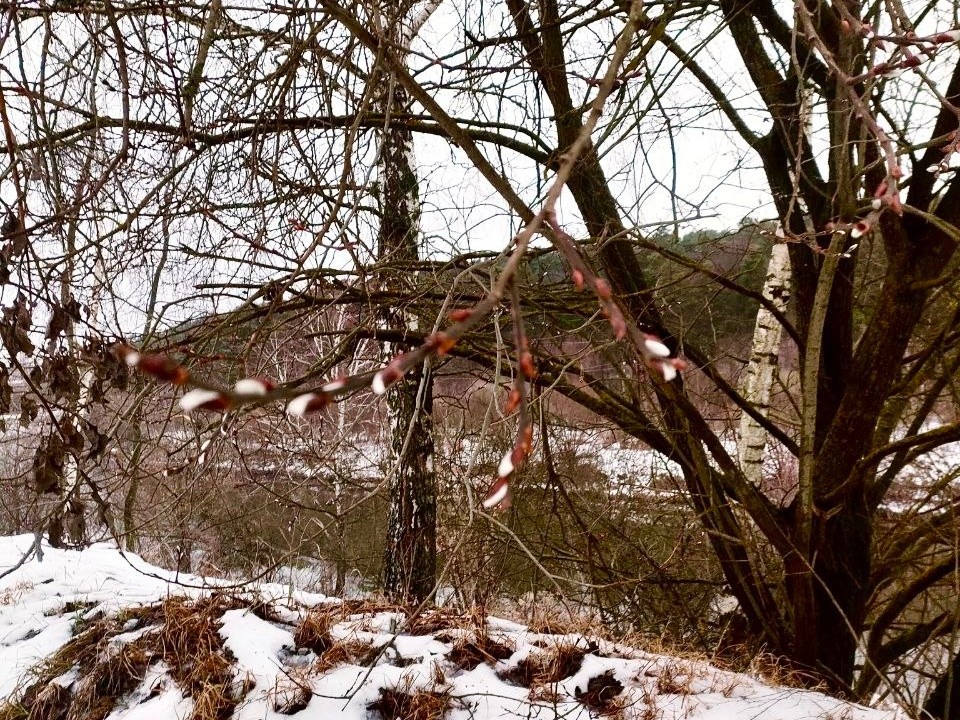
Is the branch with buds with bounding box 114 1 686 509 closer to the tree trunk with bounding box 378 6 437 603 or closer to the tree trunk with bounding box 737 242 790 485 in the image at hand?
the tree trunk with bounding box 378 6 437 603

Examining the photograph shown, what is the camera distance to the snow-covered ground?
2.71 meters

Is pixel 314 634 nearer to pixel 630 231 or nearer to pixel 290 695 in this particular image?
pixel 290 695

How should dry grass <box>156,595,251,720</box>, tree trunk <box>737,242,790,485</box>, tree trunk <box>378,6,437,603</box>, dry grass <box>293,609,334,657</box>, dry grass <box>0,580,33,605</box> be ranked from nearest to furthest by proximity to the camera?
dry grass <box>156,595,251,720</box> < dry grass <box>293,609,334,657</box> < dry grass <box>0,580,33,605</box> < tree trunk <box>378,6,437,603</box> < tree trunk <box>737,242,790,485</box>

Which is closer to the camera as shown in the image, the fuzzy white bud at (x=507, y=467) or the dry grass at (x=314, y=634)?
the fuzzy white bud at (x=507, y=467)

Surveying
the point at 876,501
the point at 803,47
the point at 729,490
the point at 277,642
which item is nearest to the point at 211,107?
the point at 277,642

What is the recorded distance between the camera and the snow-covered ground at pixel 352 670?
2711mm

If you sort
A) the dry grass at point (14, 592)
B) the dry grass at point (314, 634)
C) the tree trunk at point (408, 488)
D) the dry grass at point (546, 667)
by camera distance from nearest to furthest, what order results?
the dry grass at point (546, 667) < the dry grass at point (314, 634) < the dry grass at point (14, 592) < the tree trunk at point (408, 488)

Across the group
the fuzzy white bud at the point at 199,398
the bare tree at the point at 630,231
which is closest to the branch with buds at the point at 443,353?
the fuzzy white bud at the point at 199,398

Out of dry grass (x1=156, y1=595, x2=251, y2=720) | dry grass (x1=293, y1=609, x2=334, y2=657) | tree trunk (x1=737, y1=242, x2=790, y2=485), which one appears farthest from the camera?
tree trunk (x1=737, y1=242, x2=790, y2=485)

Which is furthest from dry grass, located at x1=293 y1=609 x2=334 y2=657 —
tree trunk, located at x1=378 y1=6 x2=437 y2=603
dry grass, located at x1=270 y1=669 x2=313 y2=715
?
tree trunk, located at x1=378 y1=6 x2=437 y2=603

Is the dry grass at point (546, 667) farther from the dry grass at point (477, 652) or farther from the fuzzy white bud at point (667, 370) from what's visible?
the fuzzy white bud at point (667, 370)

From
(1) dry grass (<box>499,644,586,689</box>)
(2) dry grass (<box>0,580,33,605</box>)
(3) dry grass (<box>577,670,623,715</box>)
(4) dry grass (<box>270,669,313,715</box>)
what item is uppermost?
(2) dry grass (<box>0,580,33,605</box>)

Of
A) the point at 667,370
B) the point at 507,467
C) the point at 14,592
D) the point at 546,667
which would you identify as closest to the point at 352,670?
the point at 546,667

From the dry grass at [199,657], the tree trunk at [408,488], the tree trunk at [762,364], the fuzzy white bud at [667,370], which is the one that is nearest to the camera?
the fuzzy white bud at [667,370]
